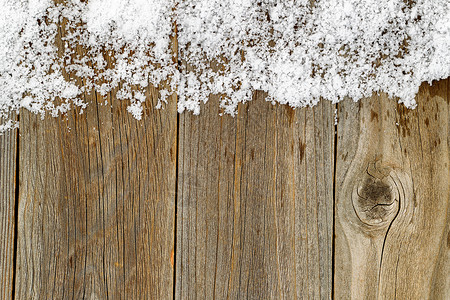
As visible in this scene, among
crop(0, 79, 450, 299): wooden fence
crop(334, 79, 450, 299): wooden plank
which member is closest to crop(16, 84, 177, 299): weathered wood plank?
crop(0, 79, 450, 299): wooden fence

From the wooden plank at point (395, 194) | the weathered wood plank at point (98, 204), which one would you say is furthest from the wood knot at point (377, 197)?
the weathered wood plank at point (98, 204)

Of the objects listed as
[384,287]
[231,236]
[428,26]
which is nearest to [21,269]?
[231,236]

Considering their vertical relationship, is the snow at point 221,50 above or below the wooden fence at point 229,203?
above

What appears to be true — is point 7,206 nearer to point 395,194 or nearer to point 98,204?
point 98,204

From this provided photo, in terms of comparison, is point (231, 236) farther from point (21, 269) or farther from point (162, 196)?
point (21, 269)

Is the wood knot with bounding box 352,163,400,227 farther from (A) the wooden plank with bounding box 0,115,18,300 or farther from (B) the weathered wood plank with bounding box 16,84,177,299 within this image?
(A) the wooden plank with bounding box 0,115,18,300

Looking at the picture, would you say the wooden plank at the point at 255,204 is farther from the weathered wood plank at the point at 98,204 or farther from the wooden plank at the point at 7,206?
the wooden plank at the point at 7,206

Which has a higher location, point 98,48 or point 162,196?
point 98,48
